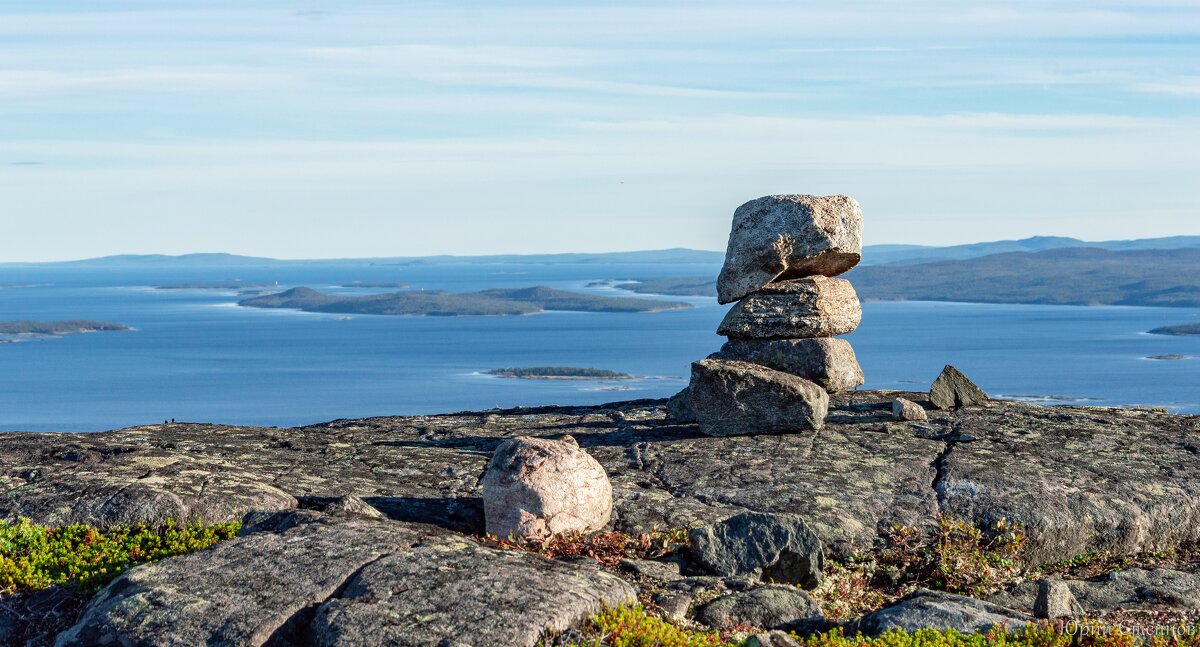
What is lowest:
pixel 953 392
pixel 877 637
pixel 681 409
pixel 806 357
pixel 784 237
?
pixel 877 637

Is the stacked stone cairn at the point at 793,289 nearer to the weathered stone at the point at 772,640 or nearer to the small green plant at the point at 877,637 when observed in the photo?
the small green plant at the point at 877,637

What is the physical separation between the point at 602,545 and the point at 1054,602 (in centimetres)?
490

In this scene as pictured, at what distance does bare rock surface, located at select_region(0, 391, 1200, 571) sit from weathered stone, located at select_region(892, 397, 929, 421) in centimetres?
33

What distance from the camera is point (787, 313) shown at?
2212cm

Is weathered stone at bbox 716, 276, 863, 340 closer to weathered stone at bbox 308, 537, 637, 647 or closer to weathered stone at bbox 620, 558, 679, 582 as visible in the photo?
weathered stone at bbox 620, 558, 679, 582

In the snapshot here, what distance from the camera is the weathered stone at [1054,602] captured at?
11.3 metres

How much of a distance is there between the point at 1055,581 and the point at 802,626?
2830 millimetres

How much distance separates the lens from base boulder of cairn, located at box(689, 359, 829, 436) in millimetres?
18484

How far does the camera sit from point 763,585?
39.1 feet

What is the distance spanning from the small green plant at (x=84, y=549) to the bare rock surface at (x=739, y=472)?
1.46 ft

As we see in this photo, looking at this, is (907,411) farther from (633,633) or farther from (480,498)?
(633,633)

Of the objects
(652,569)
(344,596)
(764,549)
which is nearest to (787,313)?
(764,549)

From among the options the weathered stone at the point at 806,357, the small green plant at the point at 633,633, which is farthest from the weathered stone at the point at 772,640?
the weathered stone at the point at 806,357

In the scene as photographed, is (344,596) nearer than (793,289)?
Yes
